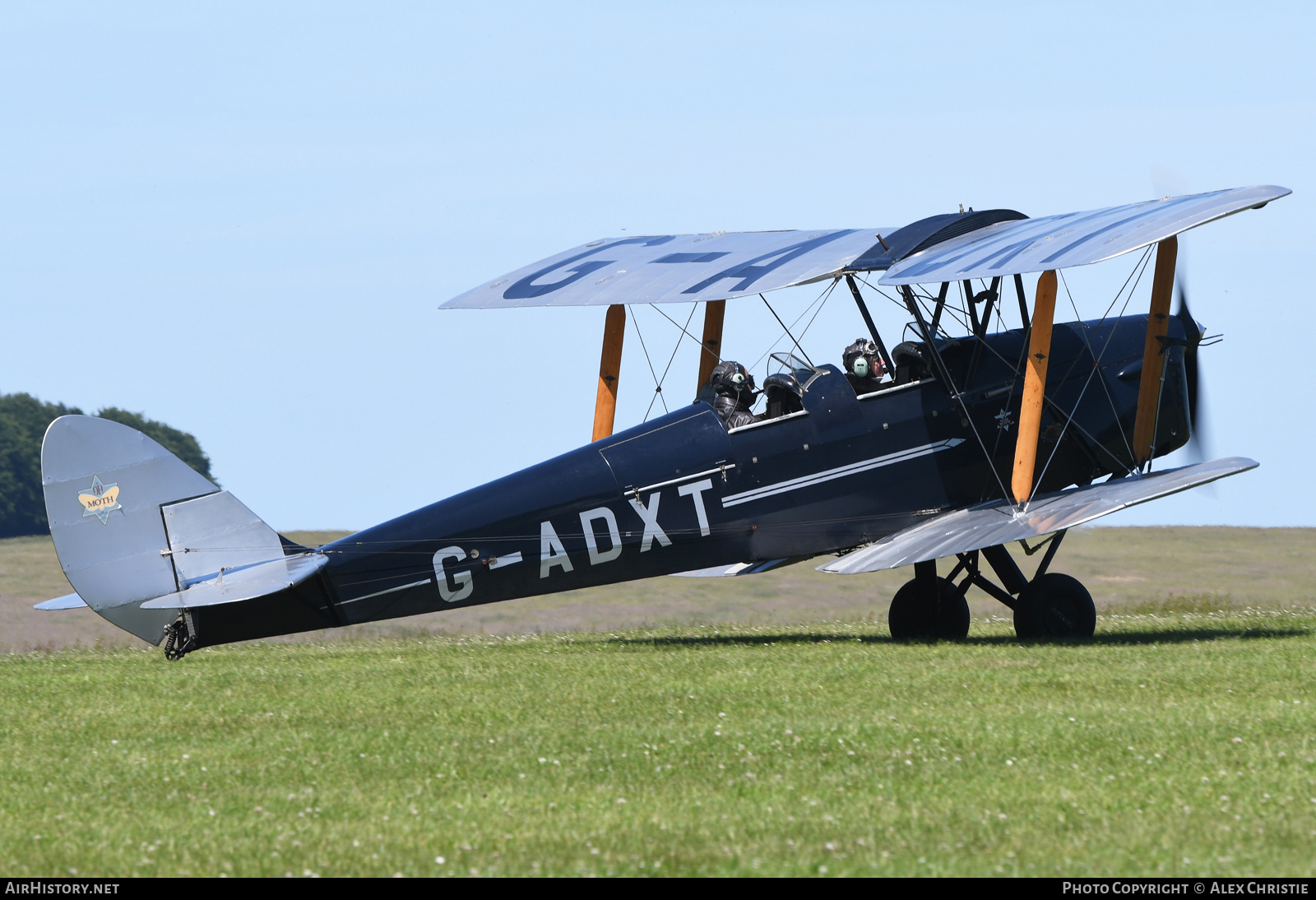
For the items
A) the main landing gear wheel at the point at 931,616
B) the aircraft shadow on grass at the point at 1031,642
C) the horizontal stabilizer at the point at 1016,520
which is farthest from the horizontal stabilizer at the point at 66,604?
the main landing gear wheel at the point at 931,616

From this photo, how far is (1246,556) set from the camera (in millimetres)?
29453

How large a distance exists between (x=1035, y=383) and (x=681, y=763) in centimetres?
538

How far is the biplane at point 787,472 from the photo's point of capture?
10.2 metres

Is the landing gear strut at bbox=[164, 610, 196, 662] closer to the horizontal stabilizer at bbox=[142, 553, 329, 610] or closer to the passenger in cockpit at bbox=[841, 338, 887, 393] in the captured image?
the horizontal stabilizer at bbox=[142, 553, 329, 610]

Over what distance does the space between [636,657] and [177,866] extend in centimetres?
582

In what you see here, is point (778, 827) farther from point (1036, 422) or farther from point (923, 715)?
point (1036, 422)

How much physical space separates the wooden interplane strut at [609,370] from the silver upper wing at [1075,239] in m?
2.39

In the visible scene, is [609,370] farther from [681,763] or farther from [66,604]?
[681,763]

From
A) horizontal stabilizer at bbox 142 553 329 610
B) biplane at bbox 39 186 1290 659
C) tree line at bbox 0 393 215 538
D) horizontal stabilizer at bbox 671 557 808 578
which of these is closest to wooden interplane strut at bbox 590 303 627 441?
biplane at bbox 39 186 1290 659

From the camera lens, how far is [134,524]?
10.0 meters

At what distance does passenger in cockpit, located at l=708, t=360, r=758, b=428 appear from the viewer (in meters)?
11.6

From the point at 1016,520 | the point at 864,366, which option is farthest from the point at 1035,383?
the point at 864,366

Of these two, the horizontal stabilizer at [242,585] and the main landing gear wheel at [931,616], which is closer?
the horizontal stabilizer at [242,585]

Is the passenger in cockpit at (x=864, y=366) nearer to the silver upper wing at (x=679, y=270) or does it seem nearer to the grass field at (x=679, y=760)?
the silver upper wing at (x=679, y=270)
